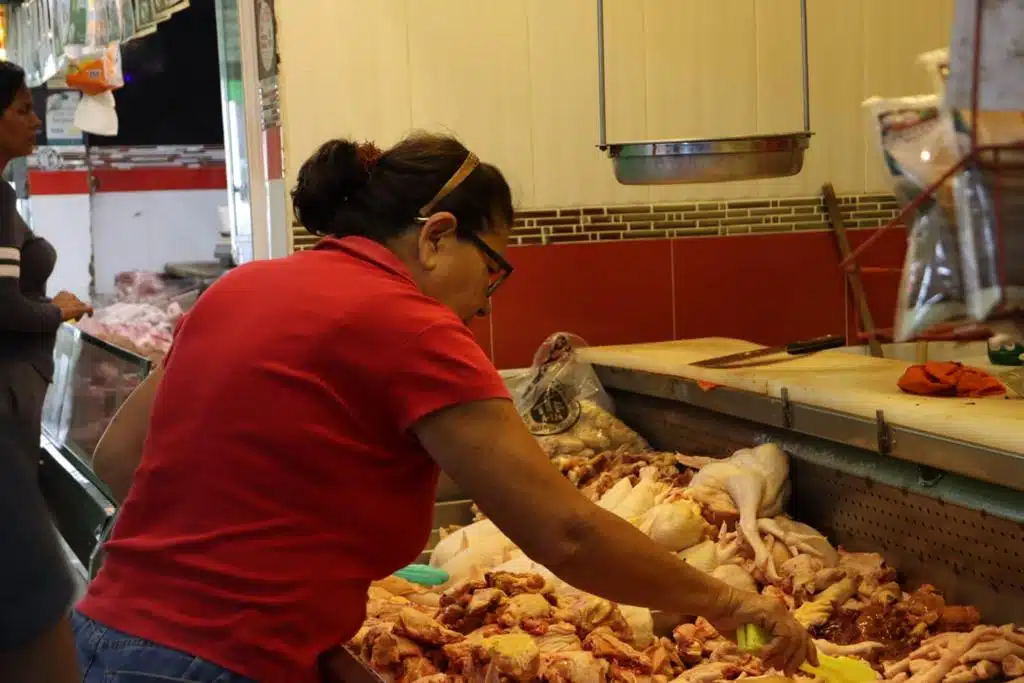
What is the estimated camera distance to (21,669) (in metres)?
3.22

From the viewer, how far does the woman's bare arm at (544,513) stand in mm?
1671

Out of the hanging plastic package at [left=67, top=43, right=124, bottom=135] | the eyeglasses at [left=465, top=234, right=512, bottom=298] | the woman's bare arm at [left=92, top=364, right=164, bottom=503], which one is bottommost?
the woman's bare arm at [left=92, top=364, right=164, bottom=503]

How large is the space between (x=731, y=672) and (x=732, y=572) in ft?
1.54

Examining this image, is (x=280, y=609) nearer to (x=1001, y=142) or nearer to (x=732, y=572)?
(x=1001, y=142)

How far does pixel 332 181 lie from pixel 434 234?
0.63 ft

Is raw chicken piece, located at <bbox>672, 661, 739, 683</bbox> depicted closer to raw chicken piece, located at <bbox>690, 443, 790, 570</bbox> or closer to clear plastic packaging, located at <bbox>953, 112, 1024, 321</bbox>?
raw chicken piece, located at <bbox>690, 443, 790, 570</bbox>

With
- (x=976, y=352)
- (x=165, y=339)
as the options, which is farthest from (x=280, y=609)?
(x=165, y=339)

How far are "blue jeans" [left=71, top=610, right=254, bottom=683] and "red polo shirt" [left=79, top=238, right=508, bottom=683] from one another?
13mm

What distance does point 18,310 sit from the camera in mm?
3443

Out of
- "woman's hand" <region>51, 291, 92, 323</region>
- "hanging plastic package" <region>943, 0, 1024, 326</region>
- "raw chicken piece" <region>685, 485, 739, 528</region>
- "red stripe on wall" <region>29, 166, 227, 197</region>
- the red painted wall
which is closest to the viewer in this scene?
"hanging plastic package" <region>943, 0, 1024, 326</region>

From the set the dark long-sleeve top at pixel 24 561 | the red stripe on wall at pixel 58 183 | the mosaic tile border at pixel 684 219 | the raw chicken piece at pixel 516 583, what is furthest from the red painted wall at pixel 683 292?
the red stripe on wall at pixel 58 183

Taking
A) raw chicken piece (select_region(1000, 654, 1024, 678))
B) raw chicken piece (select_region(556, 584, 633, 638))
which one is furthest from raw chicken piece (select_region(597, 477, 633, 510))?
raw chicken piece (select_region(1000, 654, 1024, 678))

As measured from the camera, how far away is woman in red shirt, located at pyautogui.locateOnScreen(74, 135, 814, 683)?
66.4 inches

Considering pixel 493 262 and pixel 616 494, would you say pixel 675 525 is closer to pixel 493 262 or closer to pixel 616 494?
pixel 616 494
